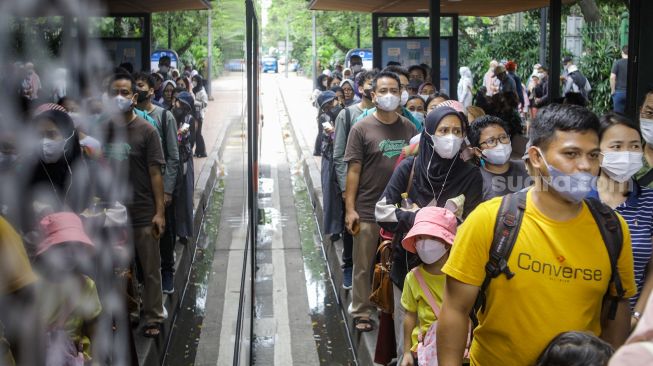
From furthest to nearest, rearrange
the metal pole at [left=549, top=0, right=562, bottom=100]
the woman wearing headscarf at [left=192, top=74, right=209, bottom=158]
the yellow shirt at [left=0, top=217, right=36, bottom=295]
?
1. the metal pole at [left=549, top=0, right=562, bottom=100]
2. the woman wearing headscarf at [left=192, top=74, right=209, bottom=158]
3. the yellow shirt at [left=0, top=217, right=36, bottom=295]

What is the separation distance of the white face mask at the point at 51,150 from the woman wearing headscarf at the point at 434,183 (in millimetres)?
2922

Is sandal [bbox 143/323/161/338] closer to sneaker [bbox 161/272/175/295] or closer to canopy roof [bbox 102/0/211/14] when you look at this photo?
sneaker [bbox 161/272/175/295]

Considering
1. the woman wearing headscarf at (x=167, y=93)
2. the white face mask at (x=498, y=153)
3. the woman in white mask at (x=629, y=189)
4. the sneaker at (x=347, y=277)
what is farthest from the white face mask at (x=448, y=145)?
the sneaker at (x=347, y=277)

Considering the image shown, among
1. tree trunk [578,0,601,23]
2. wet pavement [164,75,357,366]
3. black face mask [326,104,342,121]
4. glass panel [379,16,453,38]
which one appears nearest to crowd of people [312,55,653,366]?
wet pavement [164,75,357,366]

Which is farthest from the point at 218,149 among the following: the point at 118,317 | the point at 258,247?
the point at 258,247

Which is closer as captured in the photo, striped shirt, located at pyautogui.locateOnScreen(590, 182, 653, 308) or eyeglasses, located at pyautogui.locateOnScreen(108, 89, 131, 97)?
eyeglasses, located at pyautogui.locateOnScreen(108, 89, 131, 97)

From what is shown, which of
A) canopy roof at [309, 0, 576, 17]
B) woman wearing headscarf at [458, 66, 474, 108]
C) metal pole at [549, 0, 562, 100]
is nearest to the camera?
metal pole at [549, 0, 562, 100]

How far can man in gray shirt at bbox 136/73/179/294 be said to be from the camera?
1682 mm

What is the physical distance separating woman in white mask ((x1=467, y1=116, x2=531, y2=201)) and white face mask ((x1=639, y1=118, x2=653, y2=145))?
64 cm

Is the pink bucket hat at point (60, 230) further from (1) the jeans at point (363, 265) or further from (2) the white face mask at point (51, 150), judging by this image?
(1) the jeans at point (363, 265)

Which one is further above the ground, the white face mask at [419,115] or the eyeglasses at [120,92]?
the eyeglasses at [120,92]

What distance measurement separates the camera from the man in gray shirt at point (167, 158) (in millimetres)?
1682

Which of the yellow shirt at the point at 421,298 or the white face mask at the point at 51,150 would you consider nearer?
A: the white face mask at the point at 51,150

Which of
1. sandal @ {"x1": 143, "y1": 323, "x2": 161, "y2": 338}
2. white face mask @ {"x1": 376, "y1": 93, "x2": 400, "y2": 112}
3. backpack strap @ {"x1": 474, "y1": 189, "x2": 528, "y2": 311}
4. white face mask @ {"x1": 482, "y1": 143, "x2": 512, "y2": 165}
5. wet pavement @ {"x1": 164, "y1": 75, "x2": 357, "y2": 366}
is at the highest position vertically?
white face mask @ {"x1": 376, "y1": 93, "x2": 400, "y2": 112}
